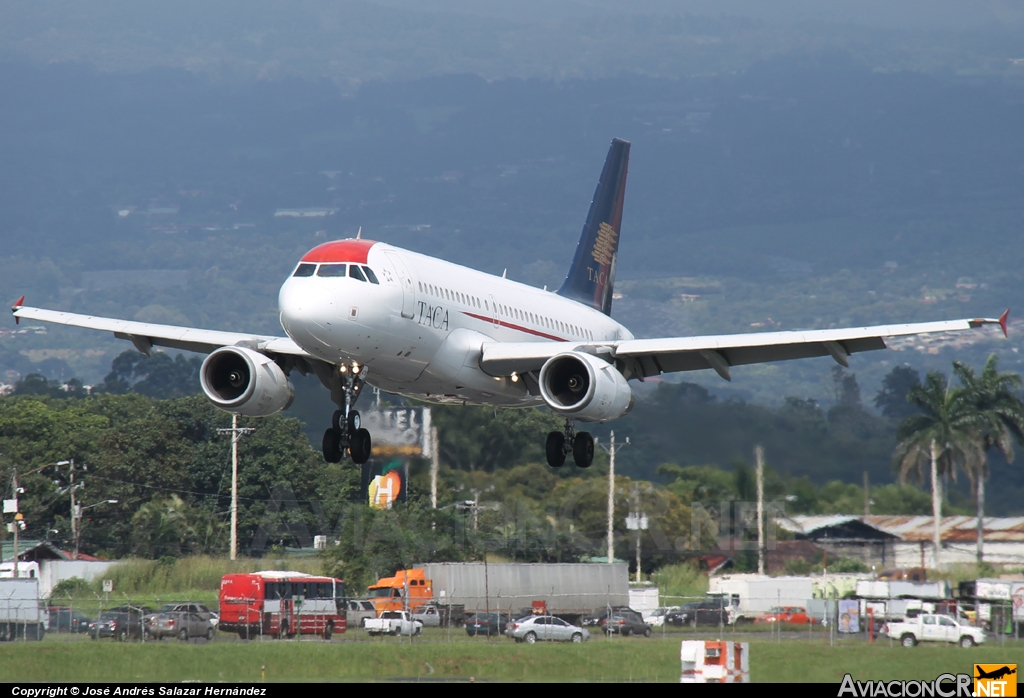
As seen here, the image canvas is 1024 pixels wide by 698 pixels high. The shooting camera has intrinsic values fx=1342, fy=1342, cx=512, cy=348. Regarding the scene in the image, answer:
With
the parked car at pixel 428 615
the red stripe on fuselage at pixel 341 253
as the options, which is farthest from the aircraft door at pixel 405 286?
the parked car at pixel 428 615

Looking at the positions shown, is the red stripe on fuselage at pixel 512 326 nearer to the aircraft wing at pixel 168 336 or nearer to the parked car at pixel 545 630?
the aircraft wing at pixel 168 336

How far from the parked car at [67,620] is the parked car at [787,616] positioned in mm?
21341

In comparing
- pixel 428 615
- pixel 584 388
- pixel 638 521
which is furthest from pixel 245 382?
pixel 638 521

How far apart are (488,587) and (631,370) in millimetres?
12525

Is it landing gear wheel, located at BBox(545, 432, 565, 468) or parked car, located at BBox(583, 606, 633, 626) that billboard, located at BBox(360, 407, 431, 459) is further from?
landing gear wheel, located at BBox(545, 432, 565, 468)

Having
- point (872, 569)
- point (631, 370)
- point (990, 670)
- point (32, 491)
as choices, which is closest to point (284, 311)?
point (631, 370)

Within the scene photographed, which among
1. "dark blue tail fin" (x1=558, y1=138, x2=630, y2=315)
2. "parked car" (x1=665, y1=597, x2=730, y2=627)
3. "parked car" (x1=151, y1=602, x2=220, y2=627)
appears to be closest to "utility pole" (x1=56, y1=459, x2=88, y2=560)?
"parked car" (x1=151, y1=602, x2=220, y2=627)

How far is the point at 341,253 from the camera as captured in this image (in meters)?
28.5

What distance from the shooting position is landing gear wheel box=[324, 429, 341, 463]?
3120cm

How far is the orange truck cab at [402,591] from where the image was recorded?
42438 millimetres

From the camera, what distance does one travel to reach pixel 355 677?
31188 mm

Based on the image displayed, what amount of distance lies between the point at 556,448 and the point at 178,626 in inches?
519

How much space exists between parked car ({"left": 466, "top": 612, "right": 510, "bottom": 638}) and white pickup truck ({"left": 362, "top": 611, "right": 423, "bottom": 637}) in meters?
1.59

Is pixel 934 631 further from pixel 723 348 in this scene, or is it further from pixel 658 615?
pixel 723 348
